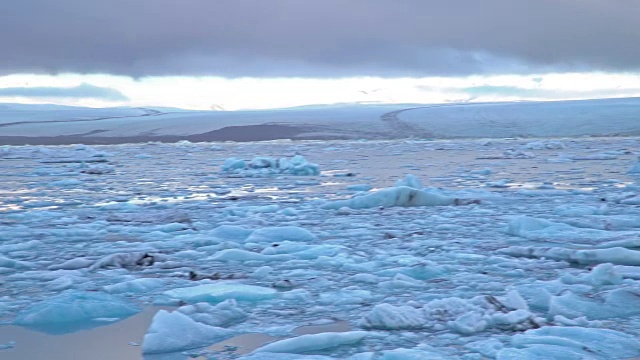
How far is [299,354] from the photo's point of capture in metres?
2.08

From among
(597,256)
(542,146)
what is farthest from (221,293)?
(542,146)

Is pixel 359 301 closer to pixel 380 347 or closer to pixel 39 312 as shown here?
pixel 380 347

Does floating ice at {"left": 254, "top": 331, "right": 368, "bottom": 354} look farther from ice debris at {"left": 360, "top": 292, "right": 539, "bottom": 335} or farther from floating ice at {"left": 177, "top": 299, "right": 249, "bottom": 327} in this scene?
floating ice at {"left": 177, "top": 299, "right": 249, "bottom": 327}

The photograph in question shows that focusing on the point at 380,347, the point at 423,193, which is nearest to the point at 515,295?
the point at 380,347

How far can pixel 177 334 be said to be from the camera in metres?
2.21

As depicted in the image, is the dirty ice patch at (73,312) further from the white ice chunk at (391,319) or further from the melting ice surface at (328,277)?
the white ice chunk at (391,319)

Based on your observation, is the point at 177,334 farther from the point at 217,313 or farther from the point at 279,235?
the point at 279,235

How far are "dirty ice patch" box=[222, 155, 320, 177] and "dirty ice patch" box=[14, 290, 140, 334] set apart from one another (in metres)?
7.29

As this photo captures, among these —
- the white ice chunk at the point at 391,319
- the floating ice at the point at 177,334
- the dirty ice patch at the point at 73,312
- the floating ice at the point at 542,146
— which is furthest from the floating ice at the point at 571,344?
the floating ice at the point at 542,146

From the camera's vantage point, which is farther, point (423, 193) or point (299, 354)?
point (423, 193)

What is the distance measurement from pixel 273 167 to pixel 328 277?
291 inches

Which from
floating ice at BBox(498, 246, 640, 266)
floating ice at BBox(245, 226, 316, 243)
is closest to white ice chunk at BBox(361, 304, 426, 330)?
floating ice at BBox(498, 246, 640, 266)

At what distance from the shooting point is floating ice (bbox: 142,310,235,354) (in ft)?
7.04

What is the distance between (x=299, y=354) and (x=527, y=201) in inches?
169
